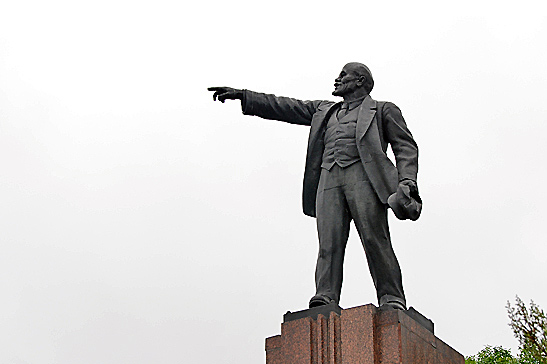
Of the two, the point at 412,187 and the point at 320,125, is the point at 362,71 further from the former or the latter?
the point at 412,187

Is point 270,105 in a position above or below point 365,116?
above

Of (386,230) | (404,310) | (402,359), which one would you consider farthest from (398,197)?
(402,359)

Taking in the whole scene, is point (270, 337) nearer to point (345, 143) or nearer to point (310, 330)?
point (310, 330)

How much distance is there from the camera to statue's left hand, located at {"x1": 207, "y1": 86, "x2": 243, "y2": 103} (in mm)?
10273

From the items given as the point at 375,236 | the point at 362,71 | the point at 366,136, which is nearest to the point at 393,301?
the point at 375,236

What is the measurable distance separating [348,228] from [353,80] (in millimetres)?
1755

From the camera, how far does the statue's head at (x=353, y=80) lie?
9930 millimetres

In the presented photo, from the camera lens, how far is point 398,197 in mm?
8852

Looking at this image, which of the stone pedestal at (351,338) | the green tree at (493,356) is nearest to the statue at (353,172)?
the stone pedestal at (351,338)

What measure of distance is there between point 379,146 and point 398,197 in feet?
2.55

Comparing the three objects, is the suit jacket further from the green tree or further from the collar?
the green tree

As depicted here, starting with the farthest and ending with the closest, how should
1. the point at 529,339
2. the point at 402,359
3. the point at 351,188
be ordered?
1. the point at 529,339
2. the point at 351,188
3. the point at 402,359

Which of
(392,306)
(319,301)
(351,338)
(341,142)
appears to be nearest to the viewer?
(351,338)

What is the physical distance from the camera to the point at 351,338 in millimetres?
8258
